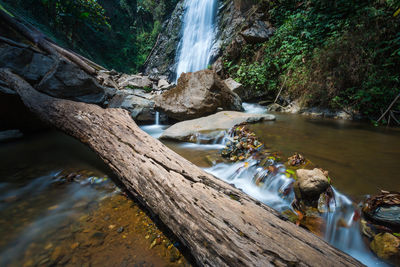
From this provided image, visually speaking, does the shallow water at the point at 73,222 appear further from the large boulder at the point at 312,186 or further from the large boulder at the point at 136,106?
the large boulder at the point at 136,106

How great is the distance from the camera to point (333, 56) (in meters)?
5.89

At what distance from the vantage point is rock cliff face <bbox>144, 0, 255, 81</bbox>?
42.5 feet

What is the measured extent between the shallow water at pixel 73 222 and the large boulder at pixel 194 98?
3047 millimetres

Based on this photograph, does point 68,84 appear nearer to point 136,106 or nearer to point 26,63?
point 26,63

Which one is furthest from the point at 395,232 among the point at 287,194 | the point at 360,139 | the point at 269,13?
the point at 269,13

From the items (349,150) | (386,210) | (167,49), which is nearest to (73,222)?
(386,210)

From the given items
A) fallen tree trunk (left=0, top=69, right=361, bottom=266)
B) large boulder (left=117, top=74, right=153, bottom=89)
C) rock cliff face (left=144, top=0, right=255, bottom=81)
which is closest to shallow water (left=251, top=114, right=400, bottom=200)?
fallen tree trunk (left=0, top=69, right=361, bottom=266)

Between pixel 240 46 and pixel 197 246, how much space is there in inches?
455

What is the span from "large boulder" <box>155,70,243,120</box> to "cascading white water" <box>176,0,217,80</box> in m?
9.35

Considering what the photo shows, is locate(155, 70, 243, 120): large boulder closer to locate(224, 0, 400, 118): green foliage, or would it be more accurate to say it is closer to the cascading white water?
locate(224, 0, 400, 118): green foliage

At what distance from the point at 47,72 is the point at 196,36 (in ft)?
50.0

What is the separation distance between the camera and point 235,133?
3.79 m

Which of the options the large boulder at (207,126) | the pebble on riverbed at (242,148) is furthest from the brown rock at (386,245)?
the large boulder at (207,126)

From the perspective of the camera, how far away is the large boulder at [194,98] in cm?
530
